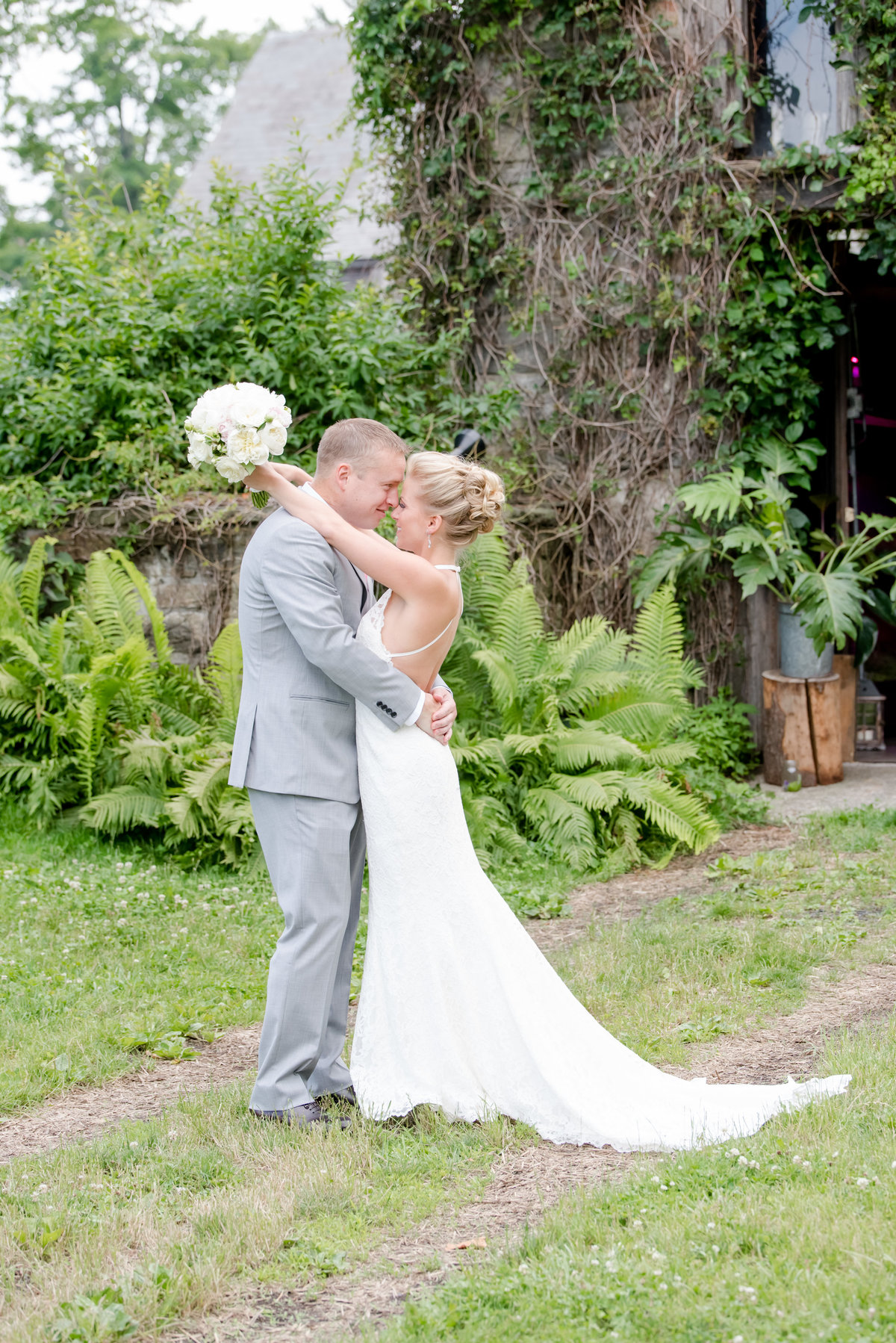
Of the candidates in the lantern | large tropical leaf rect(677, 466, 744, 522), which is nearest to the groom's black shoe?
large tropical leaf rect(677, 466, 744, 522)

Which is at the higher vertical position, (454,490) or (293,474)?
(293,474)

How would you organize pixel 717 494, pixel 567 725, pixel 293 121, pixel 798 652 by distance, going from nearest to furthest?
pixel 567 725, pixel 717 494, pixel 798 652, pixel 293 121

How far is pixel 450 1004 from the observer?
12.2ft

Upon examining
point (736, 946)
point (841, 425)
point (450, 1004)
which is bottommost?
point (736, 946)

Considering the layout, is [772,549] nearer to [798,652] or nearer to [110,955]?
[798,652]

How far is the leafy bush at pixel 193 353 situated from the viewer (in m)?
8.66

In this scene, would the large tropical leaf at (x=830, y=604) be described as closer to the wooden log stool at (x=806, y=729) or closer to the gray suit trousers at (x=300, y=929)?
the wooden log stool at (x=806, y=729)

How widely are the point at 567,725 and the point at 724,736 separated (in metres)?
1.60

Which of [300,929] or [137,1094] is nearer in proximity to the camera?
[300,929]

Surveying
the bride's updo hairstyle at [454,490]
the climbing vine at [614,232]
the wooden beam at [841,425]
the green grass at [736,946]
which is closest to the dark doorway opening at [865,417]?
the wooden beam at [841,425]

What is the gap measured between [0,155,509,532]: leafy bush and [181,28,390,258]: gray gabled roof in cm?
550

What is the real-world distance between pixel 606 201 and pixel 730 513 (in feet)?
8.82

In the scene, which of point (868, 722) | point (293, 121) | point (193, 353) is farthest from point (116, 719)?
point (293, 121)

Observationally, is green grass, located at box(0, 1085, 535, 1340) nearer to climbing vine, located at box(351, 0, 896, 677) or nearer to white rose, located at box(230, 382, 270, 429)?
white rose, located at box(230, 382, 270, 429)
